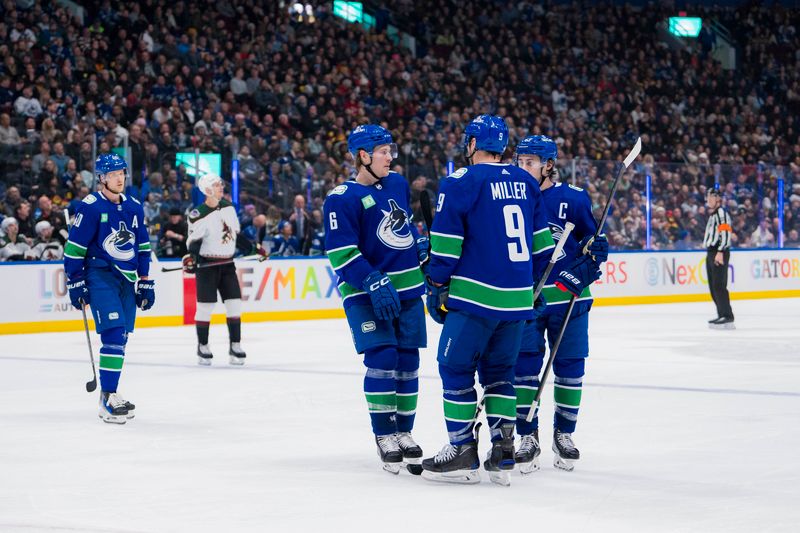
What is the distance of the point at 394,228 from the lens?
5812 millimetres

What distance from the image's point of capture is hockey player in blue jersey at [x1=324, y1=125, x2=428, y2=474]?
18.7ft

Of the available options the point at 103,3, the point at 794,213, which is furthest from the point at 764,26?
the point at 103,3

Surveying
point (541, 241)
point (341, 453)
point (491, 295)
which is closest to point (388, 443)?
point (341, 453)

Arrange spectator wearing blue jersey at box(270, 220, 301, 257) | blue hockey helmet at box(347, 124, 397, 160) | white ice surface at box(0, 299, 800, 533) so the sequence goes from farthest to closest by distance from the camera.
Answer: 1. spectator wearing blue jersey at box(270, 220, 301, 257)
2. blue hockey helmet at box(347, 124, 397, 160)
3. white ice surface at box(0, 299, 800, 533)

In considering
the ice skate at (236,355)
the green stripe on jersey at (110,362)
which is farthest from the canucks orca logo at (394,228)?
the ice skate at (236,355)

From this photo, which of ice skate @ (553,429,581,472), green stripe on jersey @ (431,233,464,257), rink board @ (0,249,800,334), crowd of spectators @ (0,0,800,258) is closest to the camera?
green stripe on jersey @ (431,233,464,257)

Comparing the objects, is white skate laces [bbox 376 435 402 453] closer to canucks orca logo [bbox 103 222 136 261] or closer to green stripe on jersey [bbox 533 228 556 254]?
green stripe on jersey [bbox 533 228 556 254]

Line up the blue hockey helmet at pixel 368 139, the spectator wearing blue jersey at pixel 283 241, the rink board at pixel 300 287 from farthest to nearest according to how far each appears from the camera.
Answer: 1. the spectator wearing blue jersey at pixel 283 241
2. the rink board at pixel 300 287
3. the blue hockey helmet at pixel 368 139

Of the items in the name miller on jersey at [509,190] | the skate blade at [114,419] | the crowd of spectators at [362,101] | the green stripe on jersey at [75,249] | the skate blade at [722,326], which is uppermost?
the crowd of spectators at [362,101]

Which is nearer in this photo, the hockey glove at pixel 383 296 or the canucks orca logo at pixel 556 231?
the hockey glove at pixel 383 296

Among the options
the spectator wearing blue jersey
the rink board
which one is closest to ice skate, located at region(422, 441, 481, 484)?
the rink board

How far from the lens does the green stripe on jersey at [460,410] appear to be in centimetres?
544

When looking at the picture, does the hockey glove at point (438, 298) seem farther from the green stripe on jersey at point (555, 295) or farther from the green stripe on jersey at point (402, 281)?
the green stripe on jersey at point (555, 295)

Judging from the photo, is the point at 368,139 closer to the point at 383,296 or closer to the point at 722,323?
the point at 383,296
